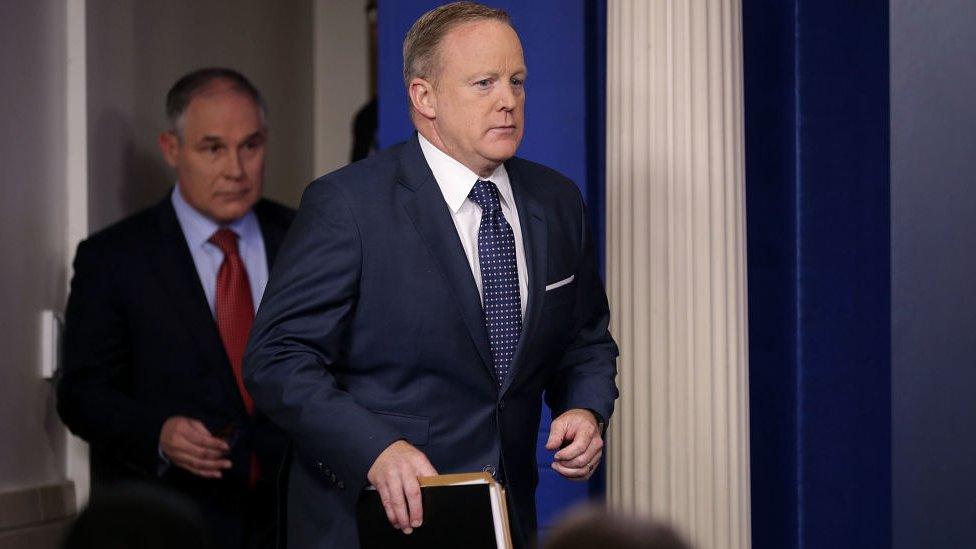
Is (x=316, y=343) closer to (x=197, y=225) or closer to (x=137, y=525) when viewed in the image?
(x=137, y=525)

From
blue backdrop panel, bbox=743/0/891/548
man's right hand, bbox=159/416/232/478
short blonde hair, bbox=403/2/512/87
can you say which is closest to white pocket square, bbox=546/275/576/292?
short blonde hair, bbox=403/2/512/87

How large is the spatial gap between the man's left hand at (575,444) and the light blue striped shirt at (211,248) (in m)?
1.68

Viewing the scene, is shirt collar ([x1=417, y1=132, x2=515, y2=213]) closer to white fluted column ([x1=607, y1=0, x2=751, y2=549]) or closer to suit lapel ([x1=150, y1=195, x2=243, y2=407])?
white fluted column ([x1=607, y1=0, x2=751, y2=549])

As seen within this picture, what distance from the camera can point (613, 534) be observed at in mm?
1384

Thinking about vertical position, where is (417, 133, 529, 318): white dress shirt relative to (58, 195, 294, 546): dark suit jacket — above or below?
above

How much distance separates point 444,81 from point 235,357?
1.55 m

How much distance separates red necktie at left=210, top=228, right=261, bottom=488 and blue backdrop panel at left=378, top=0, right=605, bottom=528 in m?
0.59

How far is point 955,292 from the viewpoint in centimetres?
359

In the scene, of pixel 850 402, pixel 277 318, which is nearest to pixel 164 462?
pixel 277 318

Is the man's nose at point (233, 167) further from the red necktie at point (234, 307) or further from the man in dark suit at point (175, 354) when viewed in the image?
the red necktie at point (234, 307)

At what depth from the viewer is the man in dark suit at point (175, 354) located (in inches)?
147

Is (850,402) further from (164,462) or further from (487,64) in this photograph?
(164,462)

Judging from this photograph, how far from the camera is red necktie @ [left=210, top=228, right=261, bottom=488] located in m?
3.90

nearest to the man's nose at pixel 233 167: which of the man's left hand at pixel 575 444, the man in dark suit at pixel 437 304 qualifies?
the man in dark suit at pixel 437 304
